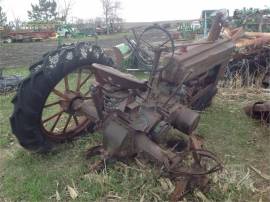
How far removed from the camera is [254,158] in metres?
4.70

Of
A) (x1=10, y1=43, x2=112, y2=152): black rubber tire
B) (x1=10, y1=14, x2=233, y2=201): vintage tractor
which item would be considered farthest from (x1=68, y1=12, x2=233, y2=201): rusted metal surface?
(x1=10, y1=43, x2=112, y2=152): black rubber tire

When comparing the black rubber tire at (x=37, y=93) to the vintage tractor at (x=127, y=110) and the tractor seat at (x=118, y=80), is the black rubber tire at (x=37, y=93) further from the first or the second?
the tractor seat at (x=118, y=80)

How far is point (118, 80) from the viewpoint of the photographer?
387 cm

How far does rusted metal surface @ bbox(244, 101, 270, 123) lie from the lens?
18.6 ft

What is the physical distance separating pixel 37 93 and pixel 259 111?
341cm

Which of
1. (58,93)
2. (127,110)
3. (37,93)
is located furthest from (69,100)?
(127,110)

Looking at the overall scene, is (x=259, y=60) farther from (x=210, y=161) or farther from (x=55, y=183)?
(x=55, y=183)

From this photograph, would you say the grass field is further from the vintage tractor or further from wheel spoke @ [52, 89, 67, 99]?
wheel spoke @ [52, 89, 67, 99]

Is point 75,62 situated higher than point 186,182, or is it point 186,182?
point 75,62

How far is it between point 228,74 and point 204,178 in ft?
17.1

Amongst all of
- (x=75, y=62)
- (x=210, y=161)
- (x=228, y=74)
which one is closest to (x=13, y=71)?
(x=228, y=74)

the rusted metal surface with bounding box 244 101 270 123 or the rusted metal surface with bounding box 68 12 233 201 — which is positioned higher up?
the rusted metal surface with bounding box 68 12 233 201

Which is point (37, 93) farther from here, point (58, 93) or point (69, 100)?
point (69, 100)

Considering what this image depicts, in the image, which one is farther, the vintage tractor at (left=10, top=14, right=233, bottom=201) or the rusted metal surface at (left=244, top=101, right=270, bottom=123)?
the rusted metal surface at (left=244, top=101, right=270, bottom=123)
